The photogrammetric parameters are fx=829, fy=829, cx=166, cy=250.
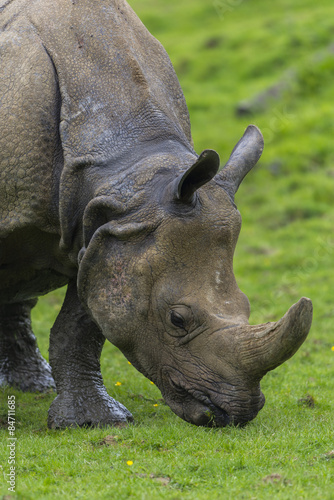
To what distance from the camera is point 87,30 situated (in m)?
6.66

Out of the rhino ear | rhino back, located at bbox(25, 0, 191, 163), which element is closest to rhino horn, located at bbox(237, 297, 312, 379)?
the rhino ear

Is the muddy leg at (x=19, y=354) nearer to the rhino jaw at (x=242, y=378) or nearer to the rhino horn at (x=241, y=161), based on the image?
the rhino jaw at (x=242, y=378)

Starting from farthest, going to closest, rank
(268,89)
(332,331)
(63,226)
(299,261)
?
(268,89) → (299,261) → (332,331) → (63,226)

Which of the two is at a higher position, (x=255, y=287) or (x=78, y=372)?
(x=78, y=372)

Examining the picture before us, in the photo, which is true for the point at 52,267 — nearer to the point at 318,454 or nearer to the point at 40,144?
the point at 40,144

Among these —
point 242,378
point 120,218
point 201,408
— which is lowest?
point 201,408

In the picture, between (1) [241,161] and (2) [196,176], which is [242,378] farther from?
(1) [241,161]

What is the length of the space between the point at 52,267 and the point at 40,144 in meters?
1.15

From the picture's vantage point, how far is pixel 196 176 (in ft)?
19.0

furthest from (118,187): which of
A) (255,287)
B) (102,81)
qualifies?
(255,287)

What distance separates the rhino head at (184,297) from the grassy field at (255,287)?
1.22 feet

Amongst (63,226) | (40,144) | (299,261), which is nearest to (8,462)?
(63,226)

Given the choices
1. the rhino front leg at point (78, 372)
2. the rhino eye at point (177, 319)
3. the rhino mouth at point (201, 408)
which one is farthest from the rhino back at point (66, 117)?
the rhino mouth at point (201, 408)

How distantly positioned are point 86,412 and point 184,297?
162cm
